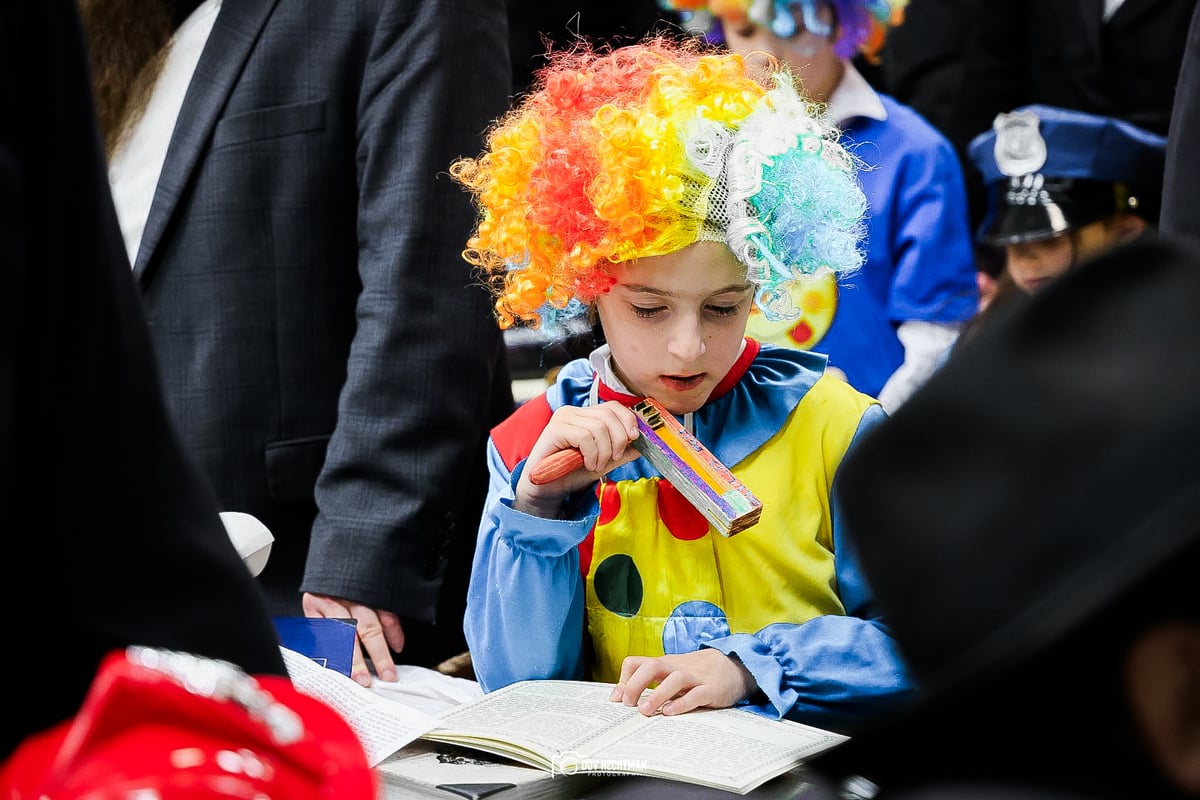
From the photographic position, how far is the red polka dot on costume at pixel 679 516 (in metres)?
1.76

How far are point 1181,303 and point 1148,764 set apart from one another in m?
0.25

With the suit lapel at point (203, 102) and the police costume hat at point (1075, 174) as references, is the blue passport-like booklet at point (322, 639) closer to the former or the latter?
the suit lapel at point (203, 102)

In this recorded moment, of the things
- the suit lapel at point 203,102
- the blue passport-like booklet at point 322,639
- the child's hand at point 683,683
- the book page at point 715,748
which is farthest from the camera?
the suit lapel at point 203,102

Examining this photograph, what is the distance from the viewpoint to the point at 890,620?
0.79 m

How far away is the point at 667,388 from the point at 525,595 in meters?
0.33

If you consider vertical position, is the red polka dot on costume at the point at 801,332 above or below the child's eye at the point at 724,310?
below

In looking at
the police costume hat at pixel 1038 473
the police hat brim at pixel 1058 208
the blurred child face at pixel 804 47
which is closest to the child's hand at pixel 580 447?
the police costume hat at pixel 1038 473

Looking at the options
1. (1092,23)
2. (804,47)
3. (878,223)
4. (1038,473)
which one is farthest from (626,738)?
(1092,23)

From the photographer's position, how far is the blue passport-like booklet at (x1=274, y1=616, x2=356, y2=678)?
163cm

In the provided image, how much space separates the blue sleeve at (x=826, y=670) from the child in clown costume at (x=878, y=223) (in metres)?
1.00

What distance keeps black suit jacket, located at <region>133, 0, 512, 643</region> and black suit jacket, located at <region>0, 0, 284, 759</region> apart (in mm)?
1156

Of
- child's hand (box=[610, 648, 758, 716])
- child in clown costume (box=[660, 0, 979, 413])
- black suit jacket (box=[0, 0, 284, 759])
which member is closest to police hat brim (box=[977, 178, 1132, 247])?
child in clown costume (box=[660, 0, 979, 413])

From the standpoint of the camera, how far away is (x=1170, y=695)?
71cm

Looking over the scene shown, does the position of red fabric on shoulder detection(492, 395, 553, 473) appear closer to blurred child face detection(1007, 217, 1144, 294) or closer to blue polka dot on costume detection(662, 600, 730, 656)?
blue polka dot on costume detection(662, 600, 730, 656)
